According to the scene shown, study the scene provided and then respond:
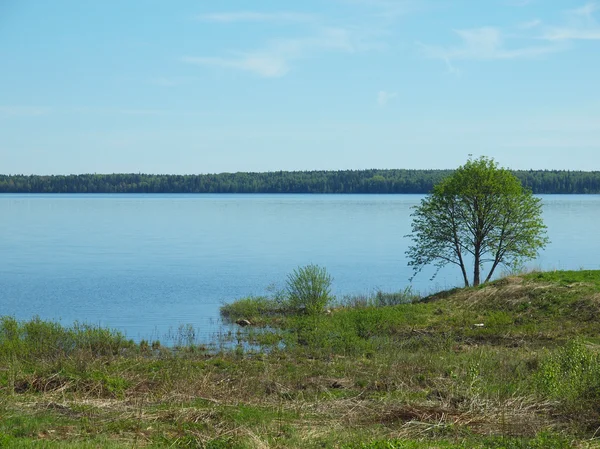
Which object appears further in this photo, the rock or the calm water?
the calm water

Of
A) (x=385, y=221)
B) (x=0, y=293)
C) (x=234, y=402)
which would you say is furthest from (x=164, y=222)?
(x=234, y=402)

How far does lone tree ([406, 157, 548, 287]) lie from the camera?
34000 mm

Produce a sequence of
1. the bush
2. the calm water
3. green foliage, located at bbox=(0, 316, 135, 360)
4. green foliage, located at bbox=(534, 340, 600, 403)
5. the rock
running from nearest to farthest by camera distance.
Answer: green foliage, located at bbox=(534, 340, 600, 403), green foliage, located at bbox=(0, 316, 135, 360), the rock, the bush, the calm water

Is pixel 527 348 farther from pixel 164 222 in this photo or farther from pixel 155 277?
pixel 164 222

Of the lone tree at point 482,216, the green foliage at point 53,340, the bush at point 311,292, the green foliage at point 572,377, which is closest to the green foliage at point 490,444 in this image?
the green foliage at point 572,377

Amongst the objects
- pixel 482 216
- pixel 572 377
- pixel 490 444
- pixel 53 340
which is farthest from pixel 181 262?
pixel 490 444

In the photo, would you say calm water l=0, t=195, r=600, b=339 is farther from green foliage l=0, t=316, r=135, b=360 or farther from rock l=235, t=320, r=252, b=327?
green foliage l=0, t=316, r=135, b=360

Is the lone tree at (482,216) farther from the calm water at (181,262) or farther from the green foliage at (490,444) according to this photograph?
the green foliage at (490,444)

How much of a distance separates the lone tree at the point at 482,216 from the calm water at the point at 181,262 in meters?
5.86

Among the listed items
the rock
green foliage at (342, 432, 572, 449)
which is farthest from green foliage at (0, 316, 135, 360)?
green foliage at (342, 432, 572, 449)

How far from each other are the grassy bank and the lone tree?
27.0 ft

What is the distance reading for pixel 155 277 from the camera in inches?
1817

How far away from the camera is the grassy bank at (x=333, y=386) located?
10445 mm

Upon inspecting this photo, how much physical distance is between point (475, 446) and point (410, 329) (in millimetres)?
15461
